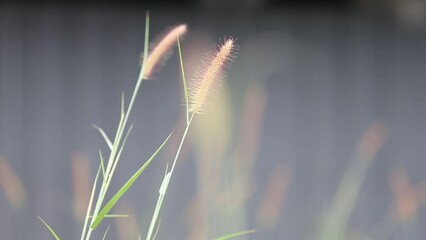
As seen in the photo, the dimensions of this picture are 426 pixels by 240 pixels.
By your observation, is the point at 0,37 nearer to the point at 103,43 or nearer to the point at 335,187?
the point at 103,43

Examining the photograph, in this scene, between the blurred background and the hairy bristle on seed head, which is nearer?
the hairy bristle on seed head

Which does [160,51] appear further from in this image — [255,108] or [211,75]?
[255,108]

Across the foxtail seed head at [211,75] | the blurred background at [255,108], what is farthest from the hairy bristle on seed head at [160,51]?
the blurred background at [255,108]

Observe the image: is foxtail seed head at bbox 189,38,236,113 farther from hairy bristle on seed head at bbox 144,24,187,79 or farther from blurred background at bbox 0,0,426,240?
blurred background at bbox 0,0,426,240

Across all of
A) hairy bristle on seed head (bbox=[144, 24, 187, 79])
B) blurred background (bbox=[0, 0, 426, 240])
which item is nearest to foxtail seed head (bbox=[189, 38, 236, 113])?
hairy bristle on seed head (bbox=[144, 24, 187, 79])

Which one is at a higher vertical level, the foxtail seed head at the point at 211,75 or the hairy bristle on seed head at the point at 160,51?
the hairy bristle on seed head at the point at 160,51

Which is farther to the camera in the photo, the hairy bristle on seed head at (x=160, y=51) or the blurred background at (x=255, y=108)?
the blurred background at (x=255, y=108)

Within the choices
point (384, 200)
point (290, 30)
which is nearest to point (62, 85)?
point (290, 30)

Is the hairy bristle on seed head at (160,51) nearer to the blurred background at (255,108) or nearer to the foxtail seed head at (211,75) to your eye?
the foxtail seed head at (211,75)
